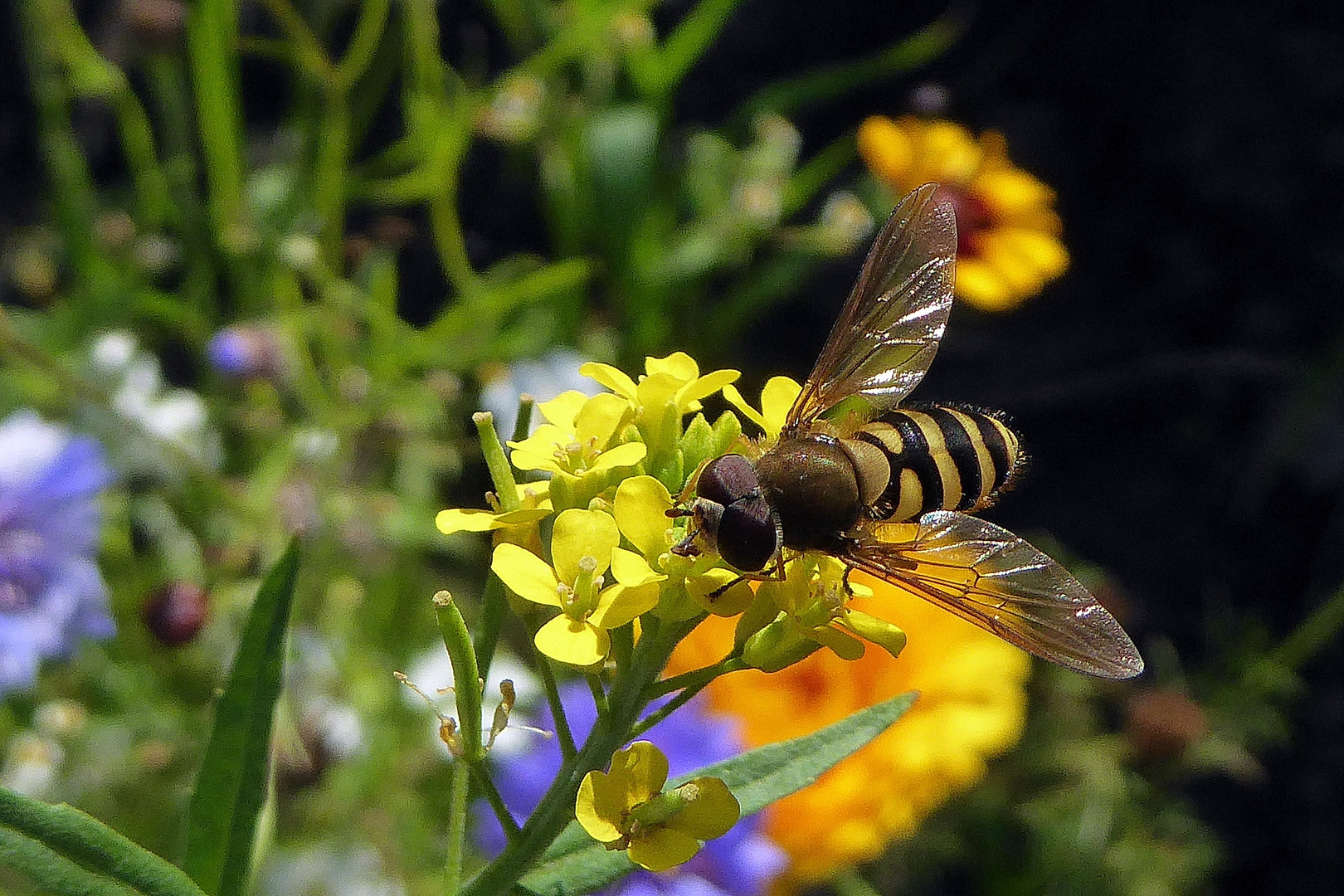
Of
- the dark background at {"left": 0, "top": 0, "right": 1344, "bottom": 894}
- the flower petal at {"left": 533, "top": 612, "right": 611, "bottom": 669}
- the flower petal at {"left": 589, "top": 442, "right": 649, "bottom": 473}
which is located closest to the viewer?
the flower petal at {"left": 533, "top": 612, "right": 611, "bottom": 669}

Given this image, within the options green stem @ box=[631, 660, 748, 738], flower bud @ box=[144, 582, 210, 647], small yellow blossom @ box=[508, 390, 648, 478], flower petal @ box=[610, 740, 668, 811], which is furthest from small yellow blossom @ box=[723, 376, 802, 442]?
flower bud @ box=[144, 582, 210, 647]

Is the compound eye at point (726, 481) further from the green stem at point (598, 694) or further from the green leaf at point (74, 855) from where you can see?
the green leaf at point (74, 855)

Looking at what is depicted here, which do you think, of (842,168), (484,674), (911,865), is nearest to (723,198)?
(842,168)

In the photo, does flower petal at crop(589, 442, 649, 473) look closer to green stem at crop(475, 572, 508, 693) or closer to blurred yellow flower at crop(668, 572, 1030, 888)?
green stem at crop(475, 572, 508, 693)

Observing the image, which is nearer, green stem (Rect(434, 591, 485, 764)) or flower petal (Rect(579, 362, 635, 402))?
green stem (Rect(434, 591, 485, 764))

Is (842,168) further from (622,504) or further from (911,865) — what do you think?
(622,504)

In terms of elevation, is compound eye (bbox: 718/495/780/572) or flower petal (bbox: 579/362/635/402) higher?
flower petal (bbox: 579/362/635/402)

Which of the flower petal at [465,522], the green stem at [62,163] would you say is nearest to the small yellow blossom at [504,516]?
the flower petal at [465,522]
